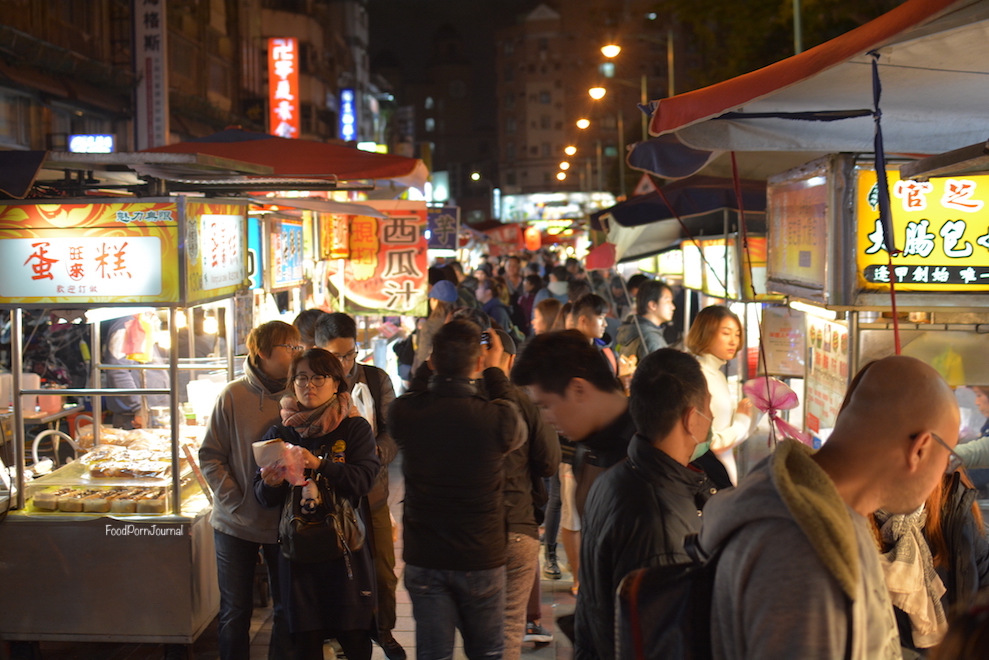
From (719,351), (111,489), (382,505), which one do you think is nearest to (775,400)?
(719,351)

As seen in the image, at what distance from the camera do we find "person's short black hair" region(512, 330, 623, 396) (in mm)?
3332

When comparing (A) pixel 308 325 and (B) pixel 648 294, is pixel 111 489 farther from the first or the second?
(B) pixel 648 294

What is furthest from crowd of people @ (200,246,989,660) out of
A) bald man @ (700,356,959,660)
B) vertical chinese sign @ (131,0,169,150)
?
vertical chinese sign @ (131,0,169,150)

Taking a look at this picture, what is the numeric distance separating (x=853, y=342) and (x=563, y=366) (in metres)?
1.67

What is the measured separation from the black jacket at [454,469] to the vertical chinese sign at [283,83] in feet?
83.7

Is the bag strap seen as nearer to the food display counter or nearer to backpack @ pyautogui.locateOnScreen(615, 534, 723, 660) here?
backpack @ pyautogui.locateOnScreen(615, 534, 723, 660)

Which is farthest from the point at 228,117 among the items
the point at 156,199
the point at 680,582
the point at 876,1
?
the point at 680,582

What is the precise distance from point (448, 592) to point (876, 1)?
51.0ft

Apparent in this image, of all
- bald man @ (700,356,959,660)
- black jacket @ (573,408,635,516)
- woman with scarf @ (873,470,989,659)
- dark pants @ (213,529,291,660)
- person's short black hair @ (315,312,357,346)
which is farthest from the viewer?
person's short black hair @ (315,312,357,346)

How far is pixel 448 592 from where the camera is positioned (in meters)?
3.74

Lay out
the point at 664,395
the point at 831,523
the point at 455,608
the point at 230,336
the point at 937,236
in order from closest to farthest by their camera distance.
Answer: the point at 831,523 → the point at 664,395 → the point at 455,608 → the point at 937,236 → the point at 230,336

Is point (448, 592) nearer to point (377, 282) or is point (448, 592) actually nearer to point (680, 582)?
point (680, 582)

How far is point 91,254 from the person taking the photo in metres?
4.74

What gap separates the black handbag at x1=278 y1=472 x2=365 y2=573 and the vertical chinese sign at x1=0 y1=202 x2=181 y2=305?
4.70 feet
